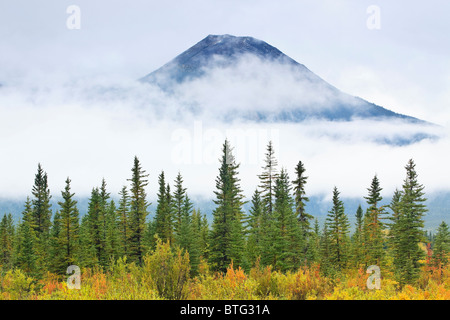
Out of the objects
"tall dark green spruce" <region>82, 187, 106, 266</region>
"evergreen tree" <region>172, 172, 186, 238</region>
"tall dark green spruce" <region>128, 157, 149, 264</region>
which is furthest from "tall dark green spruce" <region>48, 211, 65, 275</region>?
"evergreen tree" <region>172, 172, 186, 238</region>

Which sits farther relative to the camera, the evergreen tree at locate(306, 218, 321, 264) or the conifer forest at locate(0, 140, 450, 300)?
the evergreen tree at locate(306, 218, 321, 264)

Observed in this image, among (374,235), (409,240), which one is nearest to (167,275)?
(409,240)

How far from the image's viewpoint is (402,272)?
1325 inches

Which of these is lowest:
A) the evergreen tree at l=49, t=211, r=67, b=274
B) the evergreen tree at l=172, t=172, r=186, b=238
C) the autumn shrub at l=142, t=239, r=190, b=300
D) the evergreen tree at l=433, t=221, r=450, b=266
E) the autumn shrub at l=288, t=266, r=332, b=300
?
the evergreen tree at l=433, t=221, r=450, b=266

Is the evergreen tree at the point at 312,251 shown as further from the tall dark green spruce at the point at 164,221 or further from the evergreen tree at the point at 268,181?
the tall dark green spruce at the point at 164,221

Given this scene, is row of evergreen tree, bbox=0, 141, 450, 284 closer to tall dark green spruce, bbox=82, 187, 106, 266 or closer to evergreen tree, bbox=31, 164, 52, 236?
tall dark green spruce, bbox=82, 187, 106, 266

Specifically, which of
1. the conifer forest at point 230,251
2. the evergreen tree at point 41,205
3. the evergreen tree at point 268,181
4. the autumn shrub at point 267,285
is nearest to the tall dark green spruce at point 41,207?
the evergreen tree at point 41,205

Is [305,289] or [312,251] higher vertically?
[305,289]

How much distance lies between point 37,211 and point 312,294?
70030 mm

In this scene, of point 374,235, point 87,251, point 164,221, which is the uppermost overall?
point 164,221

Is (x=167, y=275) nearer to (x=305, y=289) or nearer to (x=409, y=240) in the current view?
(x=305, y=289)

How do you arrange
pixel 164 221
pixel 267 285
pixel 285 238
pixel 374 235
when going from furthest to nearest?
1. pixel 164 221
2. pixel 374 235
3. pixel 285 238
4. pixel 267 285
